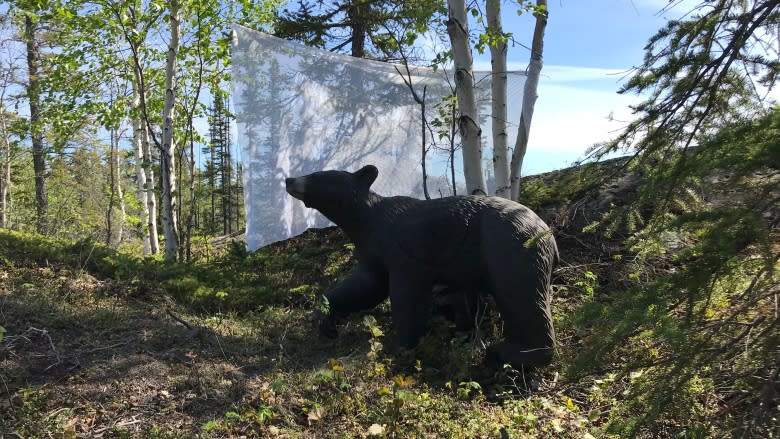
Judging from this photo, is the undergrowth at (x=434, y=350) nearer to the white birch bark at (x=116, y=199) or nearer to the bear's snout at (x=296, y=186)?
the bear's snout at (x=296, y=186)

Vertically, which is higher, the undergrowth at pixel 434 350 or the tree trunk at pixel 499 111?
the tree trunk at pixel 499 111

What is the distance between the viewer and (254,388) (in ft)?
11.2

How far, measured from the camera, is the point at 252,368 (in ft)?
12.5

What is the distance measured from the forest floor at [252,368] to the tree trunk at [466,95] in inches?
49.2

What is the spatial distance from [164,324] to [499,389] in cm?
274

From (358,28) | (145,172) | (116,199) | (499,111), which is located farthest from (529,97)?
(116,199)

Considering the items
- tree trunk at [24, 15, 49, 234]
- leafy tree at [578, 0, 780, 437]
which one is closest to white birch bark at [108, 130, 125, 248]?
tree trunk at [24, 15, 49, 234]

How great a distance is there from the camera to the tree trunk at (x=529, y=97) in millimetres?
5727

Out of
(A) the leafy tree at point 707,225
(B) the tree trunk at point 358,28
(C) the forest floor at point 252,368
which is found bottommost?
(C) the forest floor at point 252,368

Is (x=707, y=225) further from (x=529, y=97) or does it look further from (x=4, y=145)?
(x=4, y=145)

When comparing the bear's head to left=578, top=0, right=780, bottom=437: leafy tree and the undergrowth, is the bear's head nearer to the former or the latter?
the undergrowth

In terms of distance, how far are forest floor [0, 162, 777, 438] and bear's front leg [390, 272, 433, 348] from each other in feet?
0.39

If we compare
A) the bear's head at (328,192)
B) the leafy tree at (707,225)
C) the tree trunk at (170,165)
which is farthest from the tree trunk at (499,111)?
the tree trunk at (170,165)

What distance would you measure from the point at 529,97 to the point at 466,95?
Result: 0.88 metres
